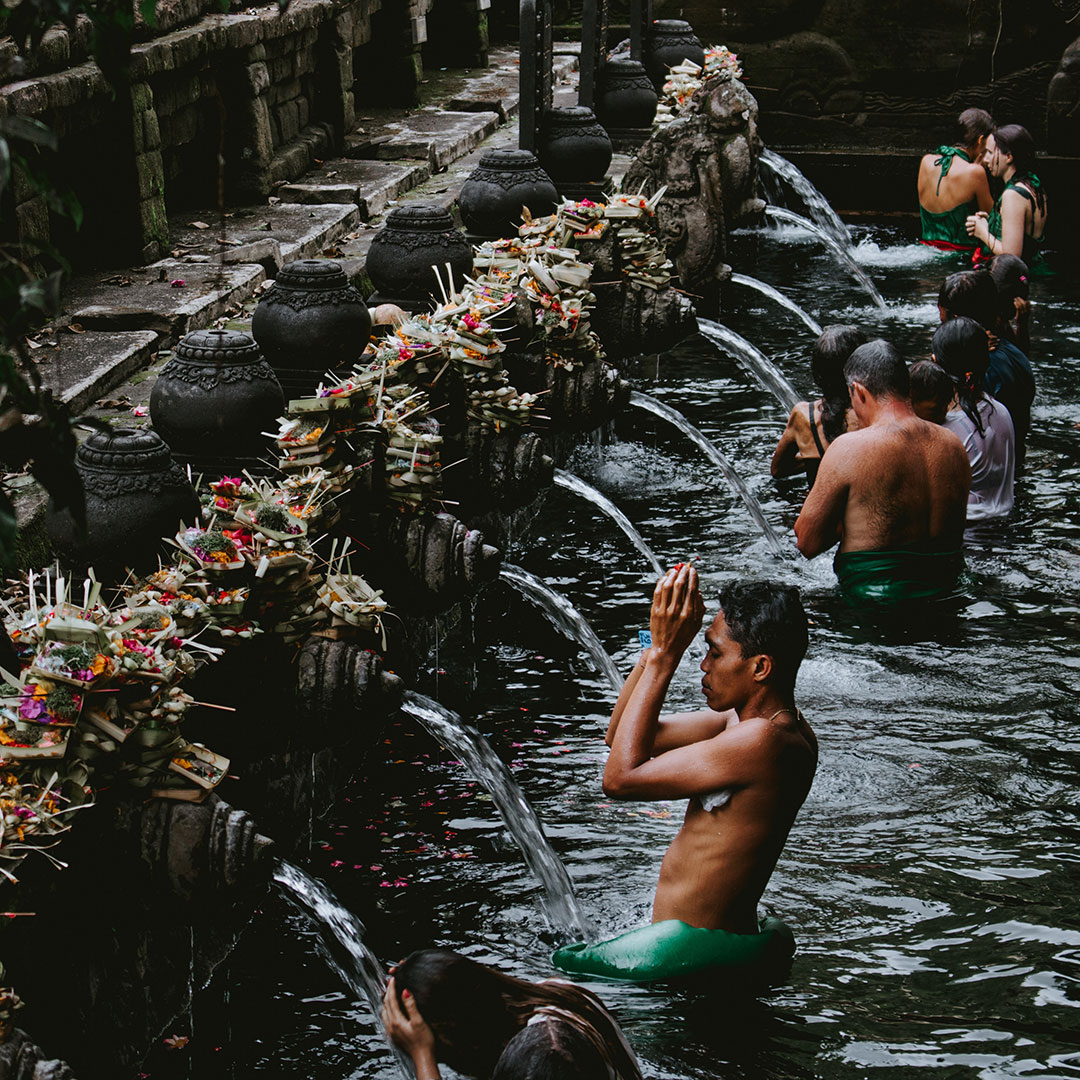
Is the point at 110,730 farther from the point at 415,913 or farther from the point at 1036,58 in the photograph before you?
the point at 1036,58

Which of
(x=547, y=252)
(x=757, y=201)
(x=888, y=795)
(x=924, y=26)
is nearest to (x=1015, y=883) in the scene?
(x=888, y=795)

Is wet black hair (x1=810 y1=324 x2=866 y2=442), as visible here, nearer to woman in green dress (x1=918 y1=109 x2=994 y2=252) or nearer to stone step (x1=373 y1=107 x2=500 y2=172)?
woman in green dress (x1=918 y1=109 x2=994 y2=252)

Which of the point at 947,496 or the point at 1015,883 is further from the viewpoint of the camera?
the point at 947,496

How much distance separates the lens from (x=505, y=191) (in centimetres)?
854

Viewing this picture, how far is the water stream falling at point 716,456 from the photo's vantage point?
328 inches

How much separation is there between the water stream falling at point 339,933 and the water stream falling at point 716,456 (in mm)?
4265

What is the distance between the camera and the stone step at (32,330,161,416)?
675cm

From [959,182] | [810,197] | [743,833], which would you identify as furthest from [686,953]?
[810,197]

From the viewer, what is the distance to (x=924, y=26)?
60.8ft

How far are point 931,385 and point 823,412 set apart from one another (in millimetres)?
791

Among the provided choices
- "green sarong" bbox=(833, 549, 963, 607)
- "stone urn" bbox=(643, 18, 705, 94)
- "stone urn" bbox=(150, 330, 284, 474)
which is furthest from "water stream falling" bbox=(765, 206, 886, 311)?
"stone urn" bbox=(150, 330, 284, 474)

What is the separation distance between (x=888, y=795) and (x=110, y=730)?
10.5 feet

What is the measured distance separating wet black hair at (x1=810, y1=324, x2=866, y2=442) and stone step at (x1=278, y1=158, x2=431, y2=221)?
5.10 m

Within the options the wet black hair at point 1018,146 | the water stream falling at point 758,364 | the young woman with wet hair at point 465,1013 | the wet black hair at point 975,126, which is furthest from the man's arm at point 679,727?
the wet black hair at point 975,126
